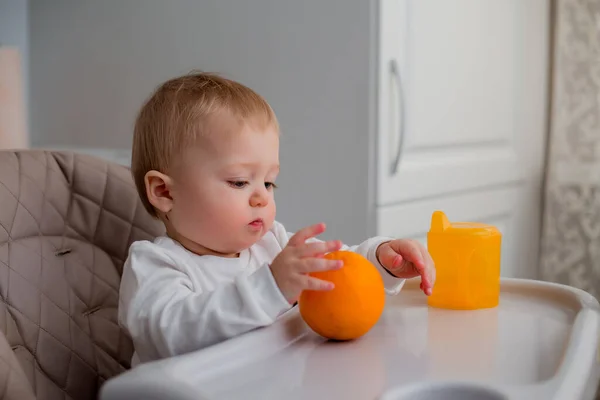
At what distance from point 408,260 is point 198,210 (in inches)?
10.7

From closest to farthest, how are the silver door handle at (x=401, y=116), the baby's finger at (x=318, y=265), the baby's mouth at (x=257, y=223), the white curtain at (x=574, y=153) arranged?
the baby's finger at (x=318, y=265)
the baby's mouth at (x=257, y=223)
the silver door handle at (x=401, y=116)
the white curtain at (x=574, y=153)

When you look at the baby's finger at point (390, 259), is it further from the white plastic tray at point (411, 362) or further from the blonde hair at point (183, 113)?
the blonde hair at point (183, 113)

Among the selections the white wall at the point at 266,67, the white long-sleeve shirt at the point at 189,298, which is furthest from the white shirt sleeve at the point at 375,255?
the white wall at the point at 266,67

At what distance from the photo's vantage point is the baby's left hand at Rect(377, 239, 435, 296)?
3.09 ft

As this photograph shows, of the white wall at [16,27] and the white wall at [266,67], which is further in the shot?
the white wall at [16,27]

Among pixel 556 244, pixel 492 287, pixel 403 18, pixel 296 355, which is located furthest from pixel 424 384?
pixel 556 244

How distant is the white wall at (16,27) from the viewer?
82.2 inches

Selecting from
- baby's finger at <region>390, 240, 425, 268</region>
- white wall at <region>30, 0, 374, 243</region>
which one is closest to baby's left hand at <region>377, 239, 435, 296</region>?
baby's finger at <region>390, 240, 425, 268</region>

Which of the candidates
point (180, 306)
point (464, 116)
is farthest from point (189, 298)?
point (464, 116)

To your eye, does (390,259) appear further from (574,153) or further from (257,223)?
(574,153)

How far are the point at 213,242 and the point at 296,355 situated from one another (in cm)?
27

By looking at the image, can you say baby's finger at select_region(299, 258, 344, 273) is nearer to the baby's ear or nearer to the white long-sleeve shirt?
the white long-sleeve shirt

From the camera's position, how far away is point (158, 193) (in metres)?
1.03

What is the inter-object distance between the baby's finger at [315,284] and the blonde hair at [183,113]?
273 millimetres
